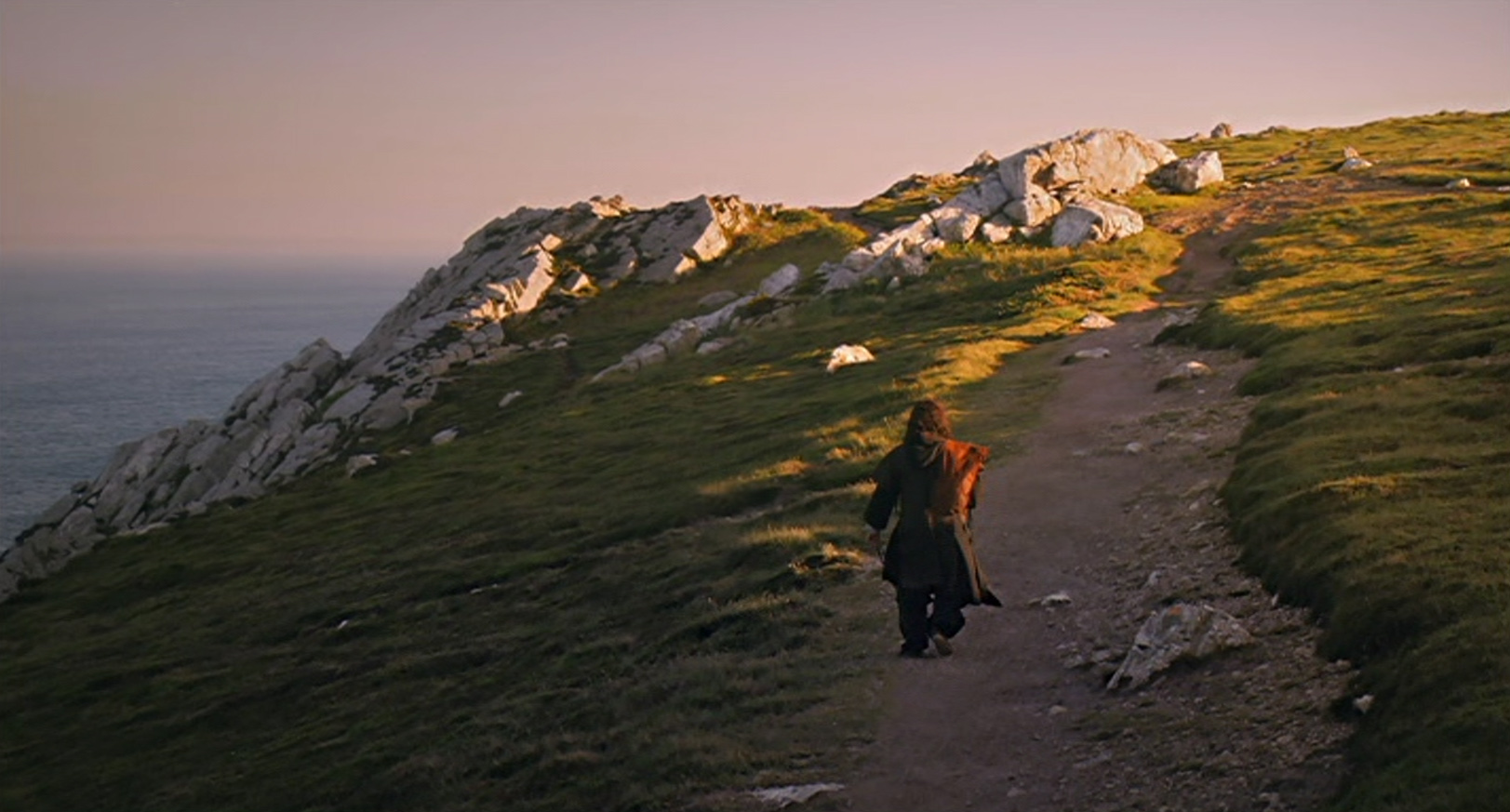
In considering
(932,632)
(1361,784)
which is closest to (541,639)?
(932,632)

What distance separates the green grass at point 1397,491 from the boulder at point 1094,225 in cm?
1977

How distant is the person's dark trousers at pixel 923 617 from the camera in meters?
20.3

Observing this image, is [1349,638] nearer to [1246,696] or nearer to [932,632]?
[1246,696]

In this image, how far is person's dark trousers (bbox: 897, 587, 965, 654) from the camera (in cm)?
2033

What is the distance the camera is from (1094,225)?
7694 centimetres

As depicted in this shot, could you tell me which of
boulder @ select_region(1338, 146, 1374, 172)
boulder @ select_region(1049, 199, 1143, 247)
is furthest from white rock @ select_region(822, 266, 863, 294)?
boulder @ select_region(1338, 146, 1374, 172)

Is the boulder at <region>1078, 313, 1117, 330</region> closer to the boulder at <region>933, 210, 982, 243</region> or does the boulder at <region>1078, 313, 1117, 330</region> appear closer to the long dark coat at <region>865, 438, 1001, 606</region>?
the boulder at <region>933, 210, 982, 243</region>

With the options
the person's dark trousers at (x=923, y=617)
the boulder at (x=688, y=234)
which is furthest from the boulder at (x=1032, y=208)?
the person's dark trousers at (x=923, y=617)

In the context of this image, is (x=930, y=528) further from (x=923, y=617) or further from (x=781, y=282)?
(x=781, y=282)

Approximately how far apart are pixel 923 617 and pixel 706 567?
10214mm

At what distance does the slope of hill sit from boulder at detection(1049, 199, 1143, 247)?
285 cm

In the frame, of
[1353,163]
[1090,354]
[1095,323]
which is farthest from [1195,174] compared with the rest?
[1090,354]

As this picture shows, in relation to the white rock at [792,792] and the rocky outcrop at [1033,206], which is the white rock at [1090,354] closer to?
the rocky outcrop at [1033,206]

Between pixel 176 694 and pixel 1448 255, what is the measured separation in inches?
1899
